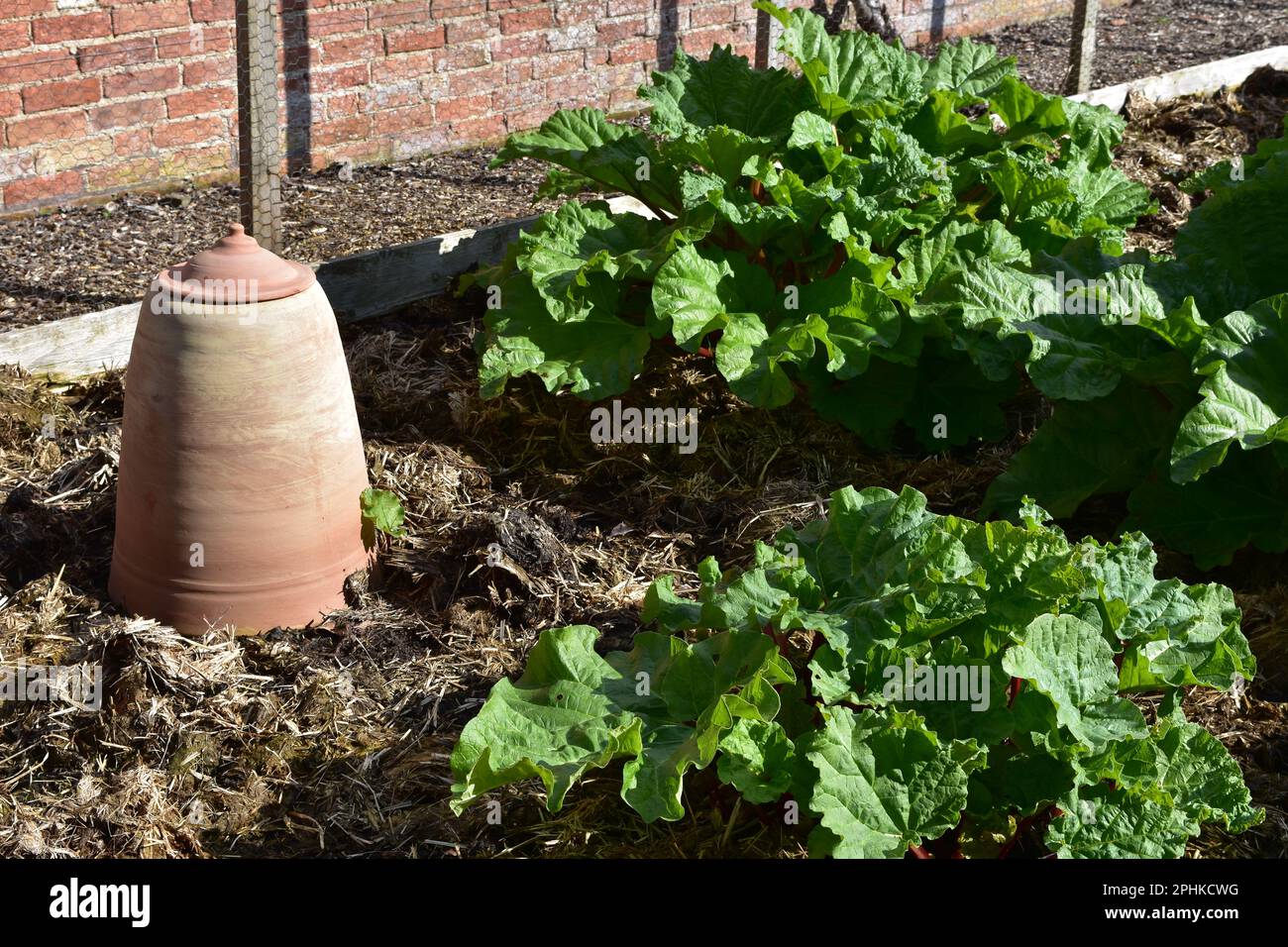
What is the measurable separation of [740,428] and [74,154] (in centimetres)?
307

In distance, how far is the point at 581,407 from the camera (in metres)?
4.56

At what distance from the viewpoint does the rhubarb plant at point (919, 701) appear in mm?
2707

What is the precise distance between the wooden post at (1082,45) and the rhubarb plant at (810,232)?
255cm

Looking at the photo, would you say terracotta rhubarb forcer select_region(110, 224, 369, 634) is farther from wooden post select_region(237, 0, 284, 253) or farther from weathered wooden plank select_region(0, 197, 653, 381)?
wooden post select_region(237, 0, 284, 253)

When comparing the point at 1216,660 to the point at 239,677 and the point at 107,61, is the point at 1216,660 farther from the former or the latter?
the point at 107,61

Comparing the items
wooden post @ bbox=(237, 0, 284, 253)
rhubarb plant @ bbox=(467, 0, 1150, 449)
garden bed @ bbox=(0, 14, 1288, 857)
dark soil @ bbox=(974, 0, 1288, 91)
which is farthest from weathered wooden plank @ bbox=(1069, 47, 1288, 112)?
wooden post @ bbox=(237, 0, 284, 253)

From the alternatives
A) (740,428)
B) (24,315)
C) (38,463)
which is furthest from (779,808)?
(24,315)

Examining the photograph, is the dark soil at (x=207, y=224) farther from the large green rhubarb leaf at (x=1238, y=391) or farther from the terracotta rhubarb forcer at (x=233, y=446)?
the large green rhubarb leaf at (x=1238, y=391)

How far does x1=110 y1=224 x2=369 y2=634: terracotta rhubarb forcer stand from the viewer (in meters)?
3.47

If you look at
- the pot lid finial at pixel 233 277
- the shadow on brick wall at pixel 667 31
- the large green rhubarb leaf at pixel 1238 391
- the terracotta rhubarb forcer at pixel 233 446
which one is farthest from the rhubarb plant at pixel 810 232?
the shadow on brick wall at pixel 667 31

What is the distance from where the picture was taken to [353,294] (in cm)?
513

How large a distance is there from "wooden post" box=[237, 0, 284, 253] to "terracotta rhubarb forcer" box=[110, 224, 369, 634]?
1.35 m

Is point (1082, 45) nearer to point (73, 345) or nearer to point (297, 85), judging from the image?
point (297, 85)

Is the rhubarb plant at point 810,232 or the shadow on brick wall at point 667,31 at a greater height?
the shadow on brick wall at point 667,31
